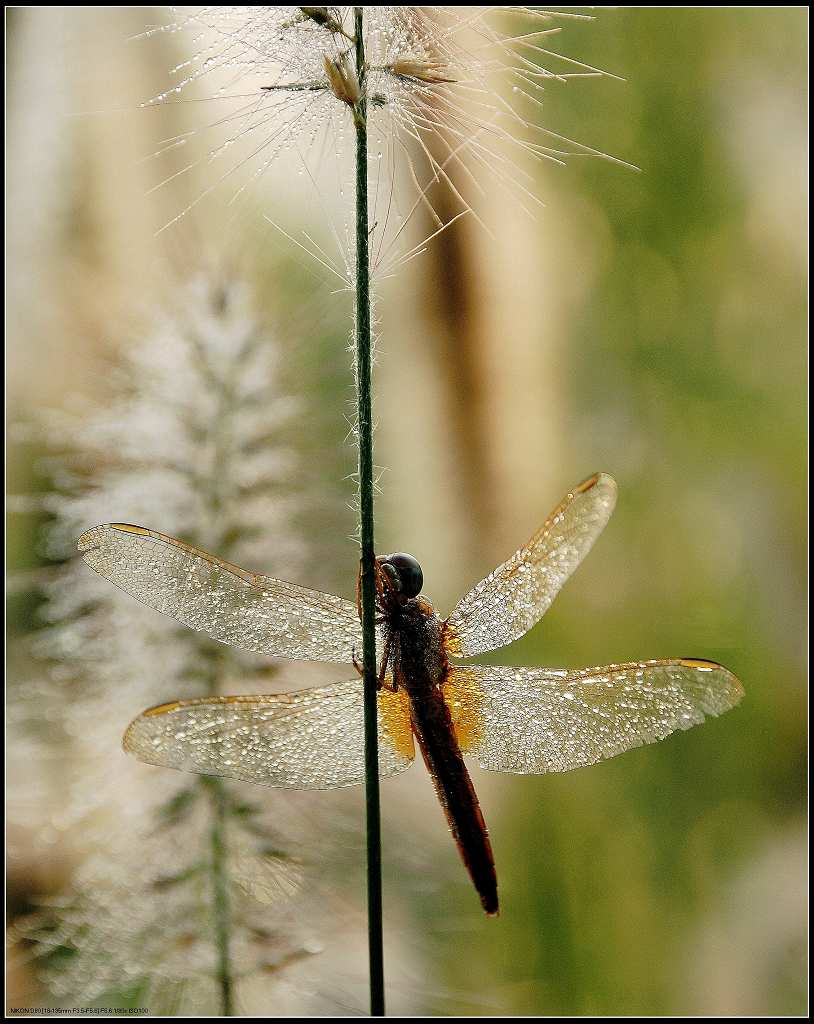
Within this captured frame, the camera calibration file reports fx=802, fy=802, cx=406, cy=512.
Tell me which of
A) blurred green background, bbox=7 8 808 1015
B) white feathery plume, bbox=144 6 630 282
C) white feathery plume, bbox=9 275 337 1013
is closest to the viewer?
white feathery plume, bbox=144 6 630 282

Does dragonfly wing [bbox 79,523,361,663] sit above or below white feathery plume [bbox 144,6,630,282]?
below

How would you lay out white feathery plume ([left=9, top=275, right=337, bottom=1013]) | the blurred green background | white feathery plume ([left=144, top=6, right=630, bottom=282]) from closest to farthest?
1. white feathery plume ([left=144, top=6, right=630, bottom=282])
2. white feathery plume ([left=9, top=275, right=337, bottom=1013])
3. the blurred green background

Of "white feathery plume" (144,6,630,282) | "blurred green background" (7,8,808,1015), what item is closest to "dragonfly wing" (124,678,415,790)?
"white feathery plume" (144,6,630,282)

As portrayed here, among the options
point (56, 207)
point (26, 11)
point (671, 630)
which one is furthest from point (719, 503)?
point (26, 11)

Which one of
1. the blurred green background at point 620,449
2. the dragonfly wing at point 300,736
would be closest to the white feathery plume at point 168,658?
the blurred green background at point 620,449

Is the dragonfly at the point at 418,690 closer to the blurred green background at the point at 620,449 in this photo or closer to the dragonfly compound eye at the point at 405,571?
the dragonfly compound eye at the point at 405,571

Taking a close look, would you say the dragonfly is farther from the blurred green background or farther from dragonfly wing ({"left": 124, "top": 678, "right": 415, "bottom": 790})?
the blurred green background
